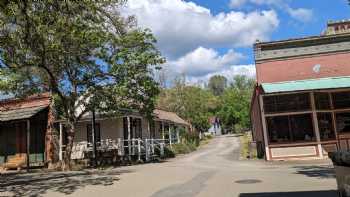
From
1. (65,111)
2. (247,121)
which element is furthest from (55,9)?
(247,121)

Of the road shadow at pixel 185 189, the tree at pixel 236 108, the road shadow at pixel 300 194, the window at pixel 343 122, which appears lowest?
the road shadow at pixel 300 194

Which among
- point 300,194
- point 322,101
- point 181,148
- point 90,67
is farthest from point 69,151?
point 181,148

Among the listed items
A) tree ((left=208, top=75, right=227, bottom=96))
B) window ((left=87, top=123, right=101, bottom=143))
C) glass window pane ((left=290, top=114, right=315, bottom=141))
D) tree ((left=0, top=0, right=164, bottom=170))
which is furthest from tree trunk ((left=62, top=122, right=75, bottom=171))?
tree ((left=208, top=75, right=227, bottom=96))

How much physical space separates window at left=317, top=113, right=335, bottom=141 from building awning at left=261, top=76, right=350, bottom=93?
191cm

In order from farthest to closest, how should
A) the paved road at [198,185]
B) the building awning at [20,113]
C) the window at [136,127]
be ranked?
the window at [136,127] → the building awning at [20,113] → the paved road at [198,185]

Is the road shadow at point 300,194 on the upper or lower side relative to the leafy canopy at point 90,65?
lower

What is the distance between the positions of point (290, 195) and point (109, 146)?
1797 cm

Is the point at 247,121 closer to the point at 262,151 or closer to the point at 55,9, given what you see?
the point at 262,151

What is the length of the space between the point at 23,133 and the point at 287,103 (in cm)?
1672

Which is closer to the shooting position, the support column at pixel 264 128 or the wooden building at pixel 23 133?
the support column at pixel 264 128

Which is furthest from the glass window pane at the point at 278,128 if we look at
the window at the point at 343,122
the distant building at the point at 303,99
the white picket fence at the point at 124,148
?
the white picket fence at the point at 124,148

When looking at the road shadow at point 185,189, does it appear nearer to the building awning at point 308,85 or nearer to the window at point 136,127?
the building awning at point 308,85

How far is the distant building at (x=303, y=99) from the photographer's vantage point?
21.6 meters

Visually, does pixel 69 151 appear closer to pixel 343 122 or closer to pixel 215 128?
pixel 343 122
